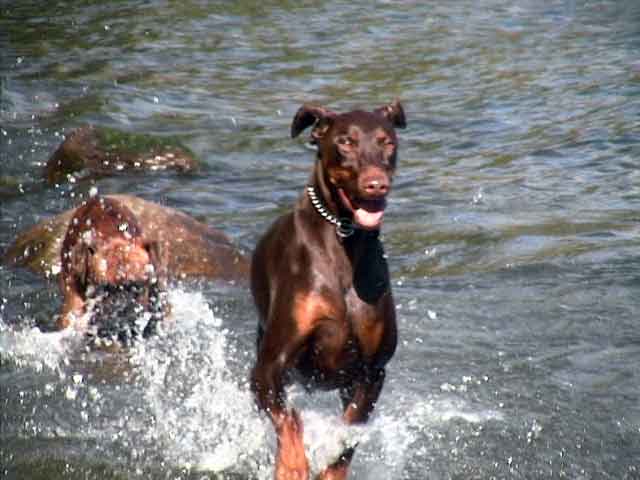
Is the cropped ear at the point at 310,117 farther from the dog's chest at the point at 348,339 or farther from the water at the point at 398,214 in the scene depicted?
the water at the point at 398,214

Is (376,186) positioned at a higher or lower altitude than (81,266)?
higher

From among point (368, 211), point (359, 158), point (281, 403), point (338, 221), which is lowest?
point (281, 403)

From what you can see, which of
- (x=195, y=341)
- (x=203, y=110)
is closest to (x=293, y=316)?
(x=195, y=341)

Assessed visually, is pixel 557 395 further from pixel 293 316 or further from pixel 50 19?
pixel 50 19

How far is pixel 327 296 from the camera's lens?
21.6ft

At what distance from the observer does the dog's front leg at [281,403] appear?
654 cm

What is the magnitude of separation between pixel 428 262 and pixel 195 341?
2.39 meters

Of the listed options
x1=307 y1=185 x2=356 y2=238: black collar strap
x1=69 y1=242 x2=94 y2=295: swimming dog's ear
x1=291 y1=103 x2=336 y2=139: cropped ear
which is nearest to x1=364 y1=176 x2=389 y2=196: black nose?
x1=307 y1=185 x2=356 y2=238: black collar strap

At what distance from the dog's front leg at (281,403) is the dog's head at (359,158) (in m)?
0.66

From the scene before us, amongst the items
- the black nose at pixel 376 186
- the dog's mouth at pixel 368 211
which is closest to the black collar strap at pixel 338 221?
the dog's mouth at pixel 368 211

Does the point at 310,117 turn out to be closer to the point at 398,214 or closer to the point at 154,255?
the point at 154,255

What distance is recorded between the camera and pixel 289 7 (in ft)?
81.4

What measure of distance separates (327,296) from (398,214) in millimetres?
6163

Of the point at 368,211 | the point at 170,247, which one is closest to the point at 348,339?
the point at 368,211
